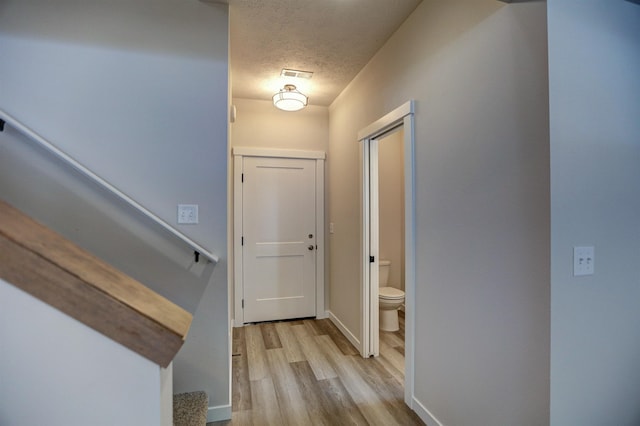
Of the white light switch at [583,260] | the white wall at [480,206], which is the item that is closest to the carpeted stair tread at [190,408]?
the white wall at [480,206]

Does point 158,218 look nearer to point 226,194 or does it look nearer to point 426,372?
point 226,194

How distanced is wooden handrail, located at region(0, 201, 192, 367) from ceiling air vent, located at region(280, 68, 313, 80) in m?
2.43

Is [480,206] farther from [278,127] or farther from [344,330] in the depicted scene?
[278,127]

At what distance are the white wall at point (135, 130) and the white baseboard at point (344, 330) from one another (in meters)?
1.32

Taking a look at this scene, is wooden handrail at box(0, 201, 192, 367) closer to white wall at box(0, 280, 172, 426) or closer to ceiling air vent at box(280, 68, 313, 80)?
white wall at box(0, 280, 172, 426)

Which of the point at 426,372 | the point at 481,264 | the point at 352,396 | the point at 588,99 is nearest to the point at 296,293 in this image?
the point at 352,396

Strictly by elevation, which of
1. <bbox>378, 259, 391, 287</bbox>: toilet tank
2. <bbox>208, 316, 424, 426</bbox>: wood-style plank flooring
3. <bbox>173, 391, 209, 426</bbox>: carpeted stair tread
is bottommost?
<bbox>208, 316, 424, 426</bbox>: wood-style plank flooring

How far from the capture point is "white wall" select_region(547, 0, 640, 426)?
1136 mm

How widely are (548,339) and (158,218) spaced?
6.33 feet

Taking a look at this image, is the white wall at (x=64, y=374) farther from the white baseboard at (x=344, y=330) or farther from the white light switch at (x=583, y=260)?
the white baseboard at (x=344, y=330)

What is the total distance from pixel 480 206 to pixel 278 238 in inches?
95.5

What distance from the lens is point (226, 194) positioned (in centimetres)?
189

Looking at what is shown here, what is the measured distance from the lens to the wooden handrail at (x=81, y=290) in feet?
1.85

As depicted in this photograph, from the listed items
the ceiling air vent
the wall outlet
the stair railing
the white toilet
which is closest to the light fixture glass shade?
the ceiling air vent
